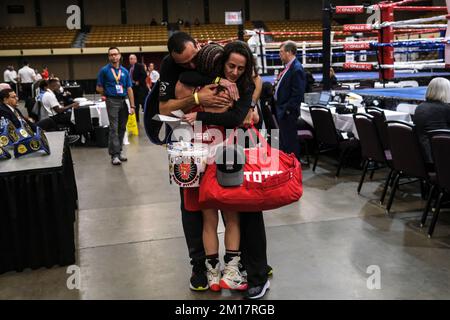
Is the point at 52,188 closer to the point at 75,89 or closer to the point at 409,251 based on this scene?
the point at 409,251

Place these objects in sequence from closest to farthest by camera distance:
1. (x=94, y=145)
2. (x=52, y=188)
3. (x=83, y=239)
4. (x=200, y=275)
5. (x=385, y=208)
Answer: (x=200, y=275) → (x=52, y=188) → (x=83, y=239) → (x=385, y=208) → (x=94, y=145)

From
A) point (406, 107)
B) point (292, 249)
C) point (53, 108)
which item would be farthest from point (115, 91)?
point (292, 249)

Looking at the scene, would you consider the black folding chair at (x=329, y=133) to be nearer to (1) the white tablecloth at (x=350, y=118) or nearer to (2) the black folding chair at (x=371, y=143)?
(1) the white tablecloth at (x=350, y=118)

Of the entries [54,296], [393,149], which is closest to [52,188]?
[54,296]

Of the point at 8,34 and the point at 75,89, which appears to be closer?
the point at 75,89

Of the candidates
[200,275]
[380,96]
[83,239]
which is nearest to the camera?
[200,275]

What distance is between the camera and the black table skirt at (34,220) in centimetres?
246

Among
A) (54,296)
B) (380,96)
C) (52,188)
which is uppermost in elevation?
(380,96)

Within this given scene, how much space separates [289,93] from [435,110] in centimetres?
151

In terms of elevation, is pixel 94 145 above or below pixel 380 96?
below

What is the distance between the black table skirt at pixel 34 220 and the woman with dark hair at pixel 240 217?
0.87m

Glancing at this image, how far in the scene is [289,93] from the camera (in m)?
4.38

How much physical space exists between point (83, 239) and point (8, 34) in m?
17.7

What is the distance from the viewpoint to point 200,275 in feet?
7.34
